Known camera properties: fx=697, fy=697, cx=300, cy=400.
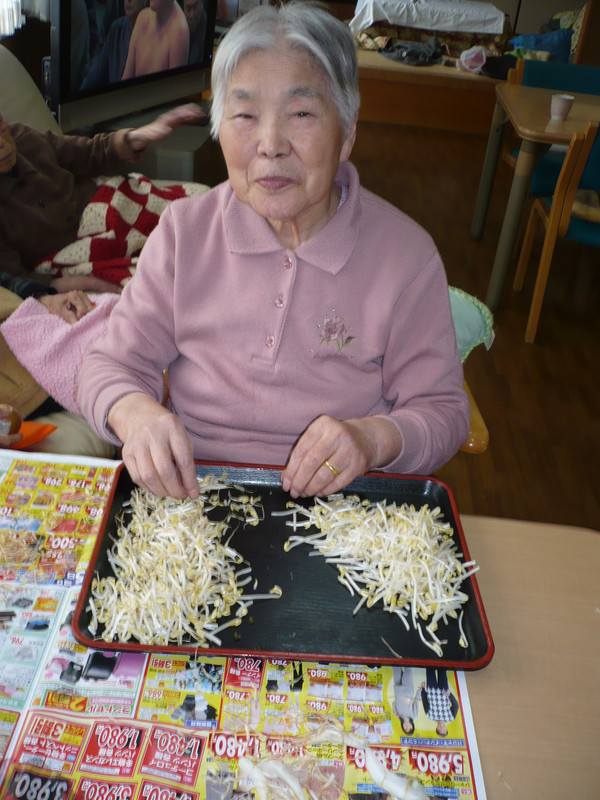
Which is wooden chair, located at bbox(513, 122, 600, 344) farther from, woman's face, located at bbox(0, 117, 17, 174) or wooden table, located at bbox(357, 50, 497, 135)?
wooden table, located at bbox(357, 50, 497, 135)

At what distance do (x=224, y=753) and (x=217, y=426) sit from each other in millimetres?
704

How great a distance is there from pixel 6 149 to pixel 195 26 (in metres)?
1.65

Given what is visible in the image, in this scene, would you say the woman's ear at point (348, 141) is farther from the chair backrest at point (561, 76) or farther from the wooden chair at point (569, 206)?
the chair backrest at point (561, 76)

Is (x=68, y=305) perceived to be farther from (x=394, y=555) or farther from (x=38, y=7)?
(x=38, y=7)

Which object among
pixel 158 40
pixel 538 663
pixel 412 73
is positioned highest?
pixel 158 40

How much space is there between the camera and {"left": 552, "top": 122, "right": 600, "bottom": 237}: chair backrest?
2969mm

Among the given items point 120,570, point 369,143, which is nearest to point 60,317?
point 120,570

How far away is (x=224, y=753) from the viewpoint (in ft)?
2.68

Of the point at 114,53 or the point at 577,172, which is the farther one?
the point at 577,172

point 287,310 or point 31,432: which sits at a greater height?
point 287,310

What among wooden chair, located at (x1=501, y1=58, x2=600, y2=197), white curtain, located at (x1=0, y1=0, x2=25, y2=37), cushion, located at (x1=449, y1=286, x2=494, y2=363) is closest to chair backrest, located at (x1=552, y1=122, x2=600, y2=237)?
wooden chair, located at (x1=501, y1=58, x2=600, y2=197)

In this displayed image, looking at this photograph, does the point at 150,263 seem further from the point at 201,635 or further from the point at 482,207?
the point at 482,207

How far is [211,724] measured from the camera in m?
0.84

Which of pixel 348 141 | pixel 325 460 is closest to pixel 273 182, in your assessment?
pixel 348 141
